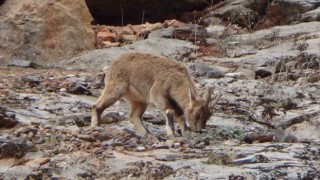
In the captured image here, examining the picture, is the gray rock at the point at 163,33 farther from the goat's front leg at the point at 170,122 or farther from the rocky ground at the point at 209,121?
the goat's front leg at the point at 170,122

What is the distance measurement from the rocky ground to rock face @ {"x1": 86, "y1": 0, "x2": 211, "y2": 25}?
85 cm

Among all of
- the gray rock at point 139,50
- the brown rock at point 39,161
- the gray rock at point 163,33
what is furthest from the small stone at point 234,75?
the brown rock at point 39,161

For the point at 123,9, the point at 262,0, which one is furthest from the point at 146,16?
the point at 262,0

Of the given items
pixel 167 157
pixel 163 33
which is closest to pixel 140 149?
pixel 167 157

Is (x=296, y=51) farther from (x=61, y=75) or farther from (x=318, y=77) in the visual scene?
(x=61, y=75)

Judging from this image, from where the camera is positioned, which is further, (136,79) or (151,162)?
(136,79)

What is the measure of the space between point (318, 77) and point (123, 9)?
696 centimetres

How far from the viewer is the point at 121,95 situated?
12422mm

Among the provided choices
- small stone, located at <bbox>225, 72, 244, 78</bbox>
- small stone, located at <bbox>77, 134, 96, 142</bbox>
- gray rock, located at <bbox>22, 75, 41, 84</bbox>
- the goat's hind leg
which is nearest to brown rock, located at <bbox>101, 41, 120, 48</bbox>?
small stone, located at <bbox>225, 72, 244, 78</bbox>

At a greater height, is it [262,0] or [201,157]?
[262,0]

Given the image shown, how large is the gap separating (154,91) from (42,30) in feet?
22.7

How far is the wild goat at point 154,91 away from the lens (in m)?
12.0

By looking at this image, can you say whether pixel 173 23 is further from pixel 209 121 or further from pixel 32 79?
pixel 209 121

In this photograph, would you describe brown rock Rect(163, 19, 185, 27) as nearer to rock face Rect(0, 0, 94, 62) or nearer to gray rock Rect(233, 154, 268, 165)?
rock face Rect(0, 0, 94, 62)
